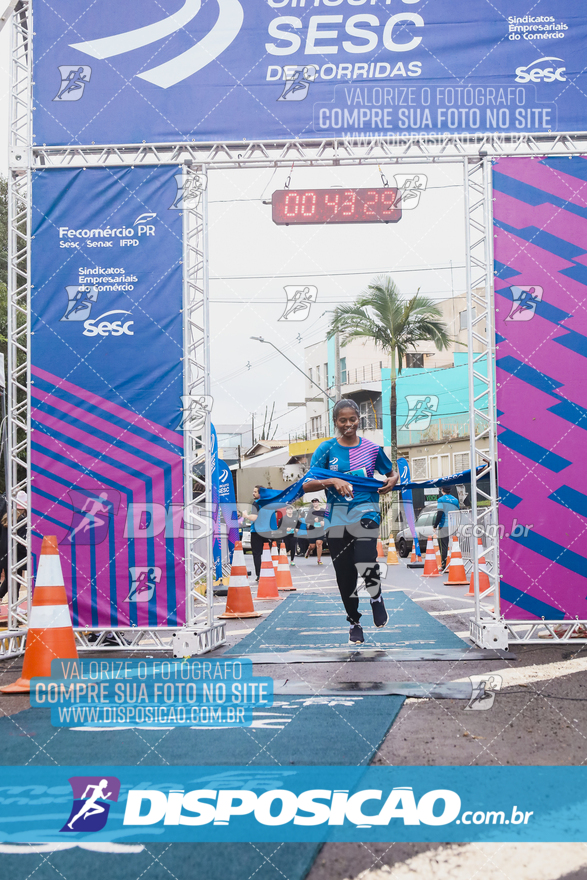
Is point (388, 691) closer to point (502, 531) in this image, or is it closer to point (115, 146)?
point (502, 531)

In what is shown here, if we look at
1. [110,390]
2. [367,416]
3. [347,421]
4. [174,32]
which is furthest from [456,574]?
[367,416]

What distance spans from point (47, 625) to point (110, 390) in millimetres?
2420

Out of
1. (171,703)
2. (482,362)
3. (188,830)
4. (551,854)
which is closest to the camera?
(551,854)

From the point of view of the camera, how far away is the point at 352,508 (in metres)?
7.59

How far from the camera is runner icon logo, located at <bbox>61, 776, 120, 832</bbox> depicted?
11.0 feet

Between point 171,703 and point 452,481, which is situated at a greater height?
point 452,481

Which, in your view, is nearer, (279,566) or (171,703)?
(171,703)

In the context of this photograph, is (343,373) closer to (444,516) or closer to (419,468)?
(419,468)

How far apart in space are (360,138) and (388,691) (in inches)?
203

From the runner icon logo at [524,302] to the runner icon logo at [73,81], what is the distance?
14.8ft

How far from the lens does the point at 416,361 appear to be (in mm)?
45438

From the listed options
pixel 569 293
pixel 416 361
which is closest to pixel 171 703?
pixel 569 293

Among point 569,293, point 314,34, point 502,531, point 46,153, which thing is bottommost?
point 502,531

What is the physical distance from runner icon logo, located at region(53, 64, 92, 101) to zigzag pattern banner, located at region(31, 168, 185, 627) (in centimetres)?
70
